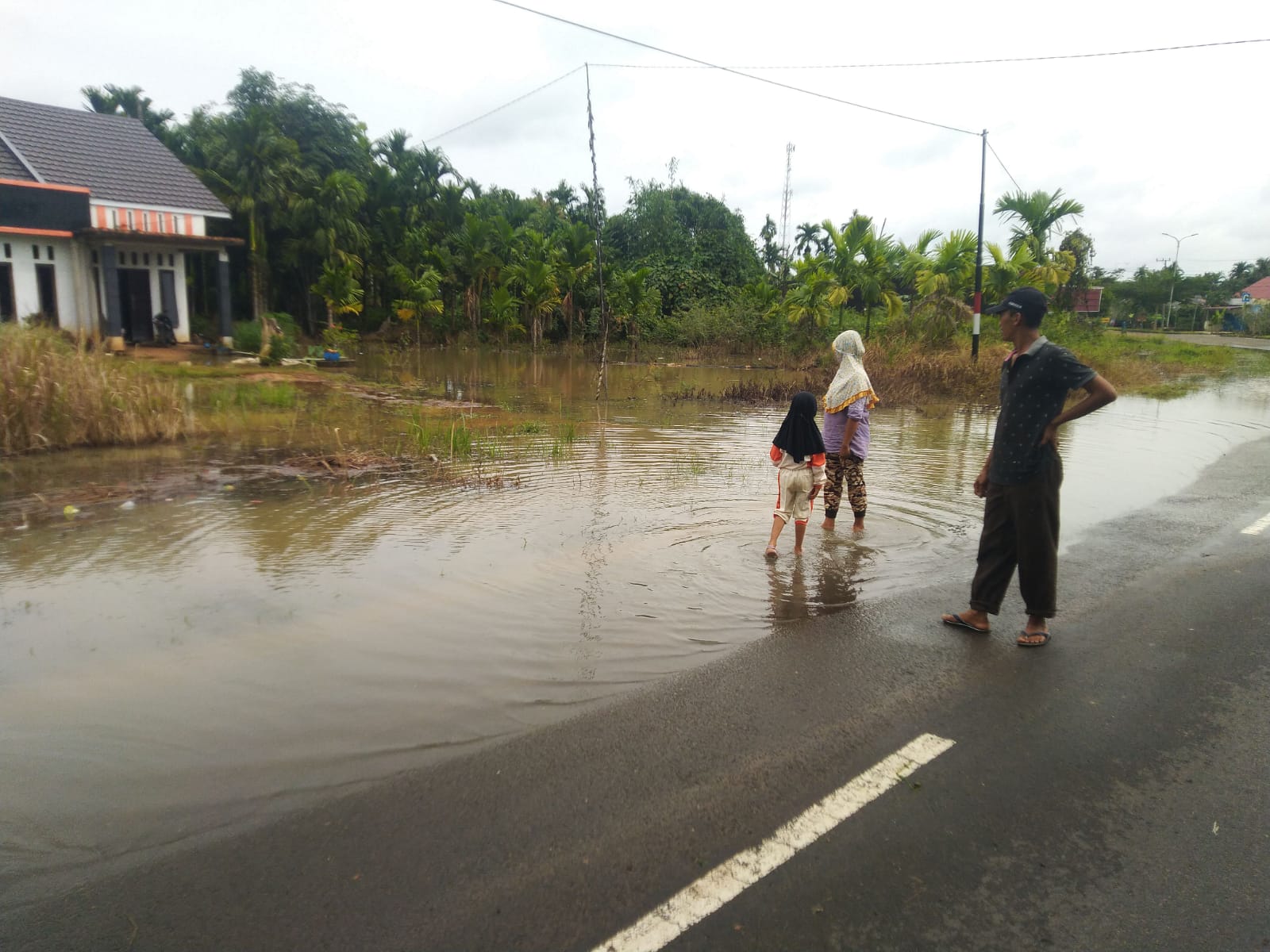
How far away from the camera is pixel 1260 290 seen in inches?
2864

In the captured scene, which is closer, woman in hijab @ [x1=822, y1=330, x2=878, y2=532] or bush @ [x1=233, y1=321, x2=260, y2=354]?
woman in hijab @ [x1=822, y1=330, x2=878, y2=532]

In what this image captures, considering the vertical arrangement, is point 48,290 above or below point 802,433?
above

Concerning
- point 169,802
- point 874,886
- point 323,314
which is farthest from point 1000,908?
point 323,314

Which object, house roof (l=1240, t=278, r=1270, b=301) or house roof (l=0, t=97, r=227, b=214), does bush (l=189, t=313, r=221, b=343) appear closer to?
house roof (l=0, t=97, r=227, b=214)

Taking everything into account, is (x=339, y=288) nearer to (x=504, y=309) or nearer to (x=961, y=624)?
(x=504, y=309)

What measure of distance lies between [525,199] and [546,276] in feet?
51.2

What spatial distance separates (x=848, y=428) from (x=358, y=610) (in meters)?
4.54

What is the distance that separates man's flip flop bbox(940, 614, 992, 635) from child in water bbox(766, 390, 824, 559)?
163 cm

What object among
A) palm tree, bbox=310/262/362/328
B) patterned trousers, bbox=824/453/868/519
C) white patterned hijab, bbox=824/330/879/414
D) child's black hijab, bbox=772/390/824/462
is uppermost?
palm tree, bbox=310/262/362/328

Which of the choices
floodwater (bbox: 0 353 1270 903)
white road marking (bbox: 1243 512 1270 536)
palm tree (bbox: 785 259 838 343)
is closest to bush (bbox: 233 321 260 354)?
floodwater (bbox: 0 353 1270 903)

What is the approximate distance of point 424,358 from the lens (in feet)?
93.4

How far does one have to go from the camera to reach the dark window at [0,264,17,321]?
1917 cm

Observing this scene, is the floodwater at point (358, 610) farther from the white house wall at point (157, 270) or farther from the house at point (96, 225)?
the white house wall at point (157, 270)

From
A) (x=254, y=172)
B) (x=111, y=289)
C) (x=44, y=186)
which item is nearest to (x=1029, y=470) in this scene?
(x=111, y=289)
